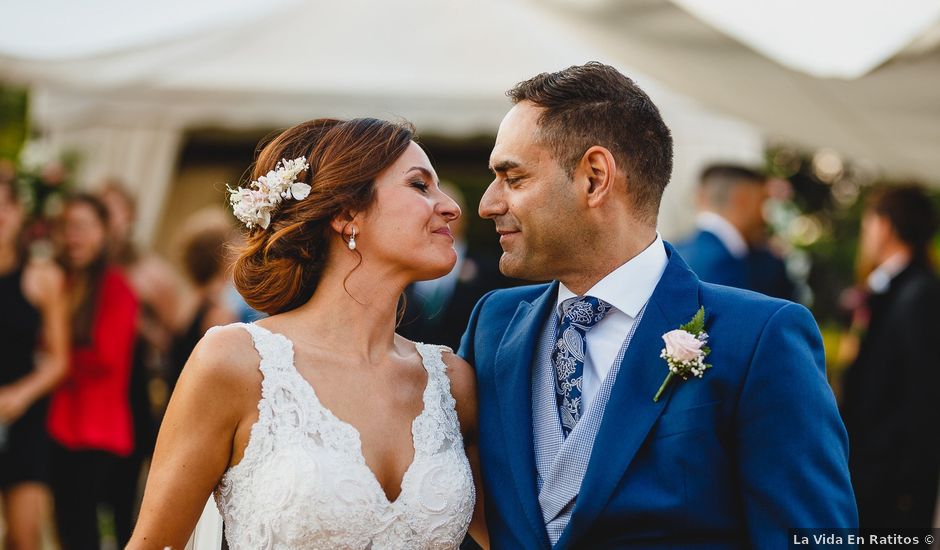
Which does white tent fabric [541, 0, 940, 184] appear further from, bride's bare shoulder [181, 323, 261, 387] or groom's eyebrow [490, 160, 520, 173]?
bride's bare shoulder [181, 323, 261, 387]

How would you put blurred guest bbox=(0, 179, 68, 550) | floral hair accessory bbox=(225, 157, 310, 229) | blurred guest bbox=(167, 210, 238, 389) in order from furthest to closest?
blurred guest bbox=(167, 210, 238, 389) → blurred guest bbox=(0, 179, 68, 550) → floral hair accessory bbox=(225, 157, 310, 229)

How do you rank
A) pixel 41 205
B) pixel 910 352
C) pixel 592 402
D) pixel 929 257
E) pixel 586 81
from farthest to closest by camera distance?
pixel 41 205, pixel 929 257, pixel 910 352, pixel 586 81, pixel 592 402

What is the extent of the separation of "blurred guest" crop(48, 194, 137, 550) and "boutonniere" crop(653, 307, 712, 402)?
4372 millimetres

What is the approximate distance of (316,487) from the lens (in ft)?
9.06

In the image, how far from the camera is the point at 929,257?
594 centimetres

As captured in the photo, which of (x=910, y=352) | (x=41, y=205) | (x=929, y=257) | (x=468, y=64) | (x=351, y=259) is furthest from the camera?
(x=468, y=64)

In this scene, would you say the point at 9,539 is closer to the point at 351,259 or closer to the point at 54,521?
the point at 54,521

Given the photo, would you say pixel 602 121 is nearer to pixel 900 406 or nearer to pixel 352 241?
pixel 352 241

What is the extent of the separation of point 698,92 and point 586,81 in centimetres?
302

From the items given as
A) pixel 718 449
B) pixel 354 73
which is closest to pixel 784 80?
pixel 718 449

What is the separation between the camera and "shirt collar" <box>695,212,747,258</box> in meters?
6.03

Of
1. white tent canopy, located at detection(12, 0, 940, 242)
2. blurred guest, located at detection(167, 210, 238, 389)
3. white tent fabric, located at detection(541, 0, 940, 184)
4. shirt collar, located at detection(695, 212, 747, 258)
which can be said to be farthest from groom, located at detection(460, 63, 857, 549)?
blurred guest, located at detection(167, 210, 238, 389)

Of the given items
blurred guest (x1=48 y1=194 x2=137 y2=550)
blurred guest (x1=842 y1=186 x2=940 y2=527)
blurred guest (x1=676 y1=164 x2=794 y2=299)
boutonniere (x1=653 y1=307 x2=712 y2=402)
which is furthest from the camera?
blurred guest (x1=48 y1=194 x2=137 y2=550)

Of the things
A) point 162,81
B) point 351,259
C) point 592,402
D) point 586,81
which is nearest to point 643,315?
point 592,402
